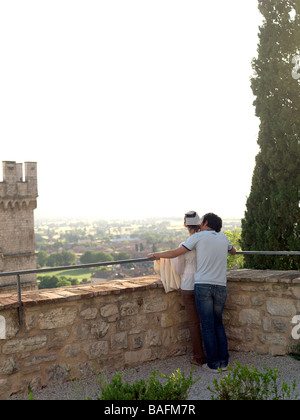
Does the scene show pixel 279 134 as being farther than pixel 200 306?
Yes

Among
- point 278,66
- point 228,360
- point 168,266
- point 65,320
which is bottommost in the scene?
point 228,360

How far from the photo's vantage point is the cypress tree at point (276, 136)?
10.9 meters

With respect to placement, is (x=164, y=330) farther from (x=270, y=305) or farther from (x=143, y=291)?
(x=270, y=305)

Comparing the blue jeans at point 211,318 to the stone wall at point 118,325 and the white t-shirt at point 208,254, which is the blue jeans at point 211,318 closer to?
the white t-shirt at point 208,254

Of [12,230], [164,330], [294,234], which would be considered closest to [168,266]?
[164,330]

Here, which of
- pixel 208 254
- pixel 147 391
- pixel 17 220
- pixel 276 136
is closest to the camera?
pixel 147 391

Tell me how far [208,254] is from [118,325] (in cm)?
130

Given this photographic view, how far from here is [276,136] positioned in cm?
1109

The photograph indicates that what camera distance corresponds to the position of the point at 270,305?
527 centimetres

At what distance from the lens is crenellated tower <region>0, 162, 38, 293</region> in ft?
117

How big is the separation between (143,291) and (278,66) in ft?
26.9

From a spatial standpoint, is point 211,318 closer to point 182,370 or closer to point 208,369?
point 208,369

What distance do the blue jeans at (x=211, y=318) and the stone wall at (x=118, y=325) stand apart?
632mm

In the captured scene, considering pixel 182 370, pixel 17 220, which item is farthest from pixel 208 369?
pixel 17 220
